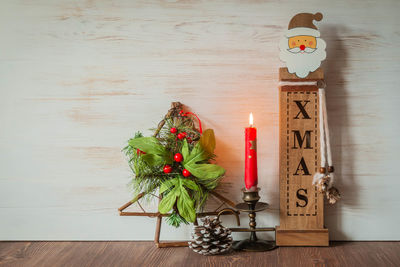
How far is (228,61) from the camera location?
98 cm

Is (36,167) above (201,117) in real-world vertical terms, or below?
below

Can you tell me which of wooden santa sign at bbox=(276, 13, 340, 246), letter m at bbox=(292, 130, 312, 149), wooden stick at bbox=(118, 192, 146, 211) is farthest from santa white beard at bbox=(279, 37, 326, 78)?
wooden stick at bbox=(118, 192, 146, 211)

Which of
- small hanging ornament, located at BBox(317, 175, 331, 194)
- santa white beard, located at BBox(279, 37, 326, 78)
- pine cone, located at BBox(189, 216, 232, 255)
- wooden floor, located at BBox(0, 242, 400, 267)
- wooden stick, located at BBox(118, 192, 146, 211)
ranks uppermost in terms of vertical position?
santa white beard, located at BBox(279, 37, 326, 78)

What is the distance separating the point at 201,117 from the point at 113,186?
0.35 meters

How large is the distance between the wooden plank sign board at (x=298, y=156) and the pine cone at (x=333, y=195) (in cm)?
3

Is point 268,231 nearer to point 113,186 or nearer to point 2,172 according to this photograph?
point 113,186

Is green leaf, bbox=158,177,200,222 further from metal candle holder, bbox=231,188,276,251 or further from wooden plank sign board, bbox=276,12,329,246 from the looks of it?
wooden plank sign board, bbox=276,12,329,246

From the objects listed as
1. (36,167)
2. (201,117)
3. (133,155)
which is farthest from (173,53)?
(36,167)

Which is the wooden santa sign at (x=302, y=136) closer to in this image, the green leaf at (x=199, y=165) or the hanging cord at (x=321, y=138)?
the hanging cord at (x=321, y=138)

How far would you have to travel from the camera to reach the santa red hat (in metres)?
0.92

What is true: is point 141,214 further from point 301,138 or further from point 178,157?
point 301,138

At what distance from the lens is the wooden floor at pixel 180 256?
82 centimetres

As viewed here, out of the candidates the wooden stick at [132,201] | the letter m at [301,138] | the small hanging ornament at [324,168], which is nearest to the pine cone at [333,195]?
the small hanging ornament at [324,168]

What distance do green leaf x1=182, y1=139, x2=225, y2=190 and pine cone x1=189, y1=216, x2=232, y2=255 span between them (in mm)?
126
